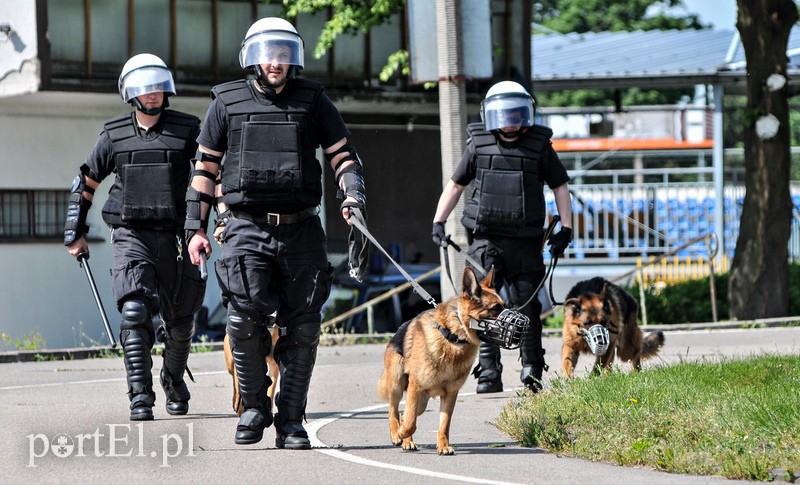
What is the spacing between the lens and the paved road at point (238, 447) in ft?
22.2

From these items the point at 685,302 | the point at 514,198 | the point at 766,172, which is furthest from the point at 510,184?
the point at 685,302

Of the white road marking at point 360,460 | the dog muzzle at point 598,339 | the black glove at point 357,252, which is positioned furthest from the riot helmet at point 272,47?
the dog muzzle at point 598,339

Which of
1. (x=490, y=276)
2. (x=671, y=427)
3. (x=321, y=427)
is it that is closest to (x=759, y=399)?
(x=671, y=427)

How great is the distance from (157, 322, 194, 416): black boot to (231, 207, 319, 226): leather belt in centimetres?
189

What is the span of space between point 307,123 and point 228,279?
0.92 m

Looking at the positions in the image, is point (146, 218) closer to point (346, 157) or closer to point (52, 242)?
point (346, 157)

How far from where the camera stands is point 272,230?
7.58m

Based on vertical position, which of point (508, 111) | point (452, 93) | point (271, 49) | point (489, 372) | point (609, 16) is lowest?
point (489, 372)

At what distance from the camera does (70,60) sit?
1873cm

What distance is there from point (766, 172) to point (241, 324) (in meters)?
12.4

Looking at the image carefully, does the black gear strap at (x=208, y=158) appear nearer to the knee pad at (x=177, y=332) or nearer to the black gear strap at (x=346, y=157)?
the black gear strap at (x=346, y=157)

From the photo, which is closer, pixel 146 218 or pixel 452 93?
pixel 146 218

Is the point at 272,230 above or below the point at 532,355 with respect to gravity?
above

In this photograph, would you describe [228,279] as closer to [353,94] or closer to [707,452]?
[707,452]
